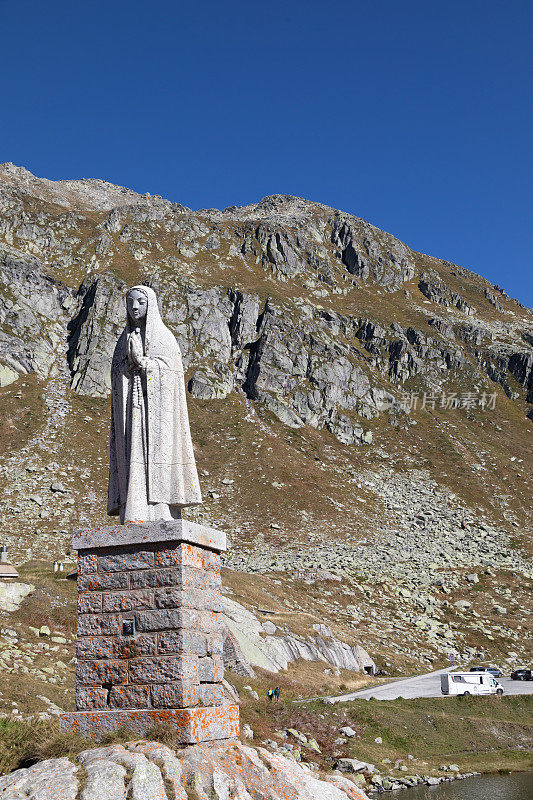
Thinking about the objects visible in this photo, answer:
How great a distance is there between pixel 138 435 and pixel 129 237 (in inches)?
4610

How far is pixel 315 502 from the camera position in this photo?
73.7m

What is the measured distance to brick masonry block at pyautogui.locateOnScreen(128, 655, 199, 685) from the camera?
8.68 metres

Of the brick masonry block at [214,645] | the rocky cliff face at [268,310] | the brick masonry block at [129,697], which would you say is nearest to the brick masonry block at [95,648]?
the brick masonry block at [129,697]

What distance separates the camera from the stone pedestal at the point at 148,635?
8672mm

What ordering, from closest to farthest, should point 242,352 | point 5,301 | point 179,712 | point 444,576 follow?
point 179,712 → point 444,576 → point 5,301 → point 242,352

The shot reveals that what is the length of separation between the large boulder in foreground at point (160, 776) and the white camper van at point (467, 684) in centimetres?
2628

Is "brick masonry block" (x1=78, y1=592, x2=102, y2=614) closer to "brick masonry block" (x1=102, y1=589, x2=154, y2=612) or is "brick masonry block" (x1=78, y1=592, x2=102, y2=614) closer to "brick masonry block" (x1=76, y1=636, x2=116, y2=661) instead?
"brick masonry block" (x1=102, y1=589, x2=154, y2=612)

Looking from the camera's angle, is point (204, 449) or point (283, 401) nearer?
point (204, 449)

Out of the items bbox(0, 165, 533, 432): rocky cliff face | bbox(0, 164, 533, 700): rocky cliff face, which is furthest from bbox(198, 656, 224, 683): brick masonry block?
bbox(0, 165, 533, 432): rocky cliff face

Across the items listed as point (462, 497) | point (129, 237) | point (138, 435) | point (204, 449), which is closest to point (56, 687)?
point (138, 435)

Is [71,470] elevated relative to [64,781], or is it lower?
elevated

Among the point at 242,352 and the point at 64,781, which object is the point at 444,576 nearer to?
the point at 242,352

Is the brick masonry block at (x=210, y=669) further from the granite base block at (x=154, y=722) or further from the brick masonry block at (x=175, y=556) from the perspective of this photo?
the brick masonry block at (x=175, y=556)

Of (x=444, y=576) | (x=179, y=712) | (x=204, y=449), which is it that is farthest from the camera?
(x=204, y=449)
